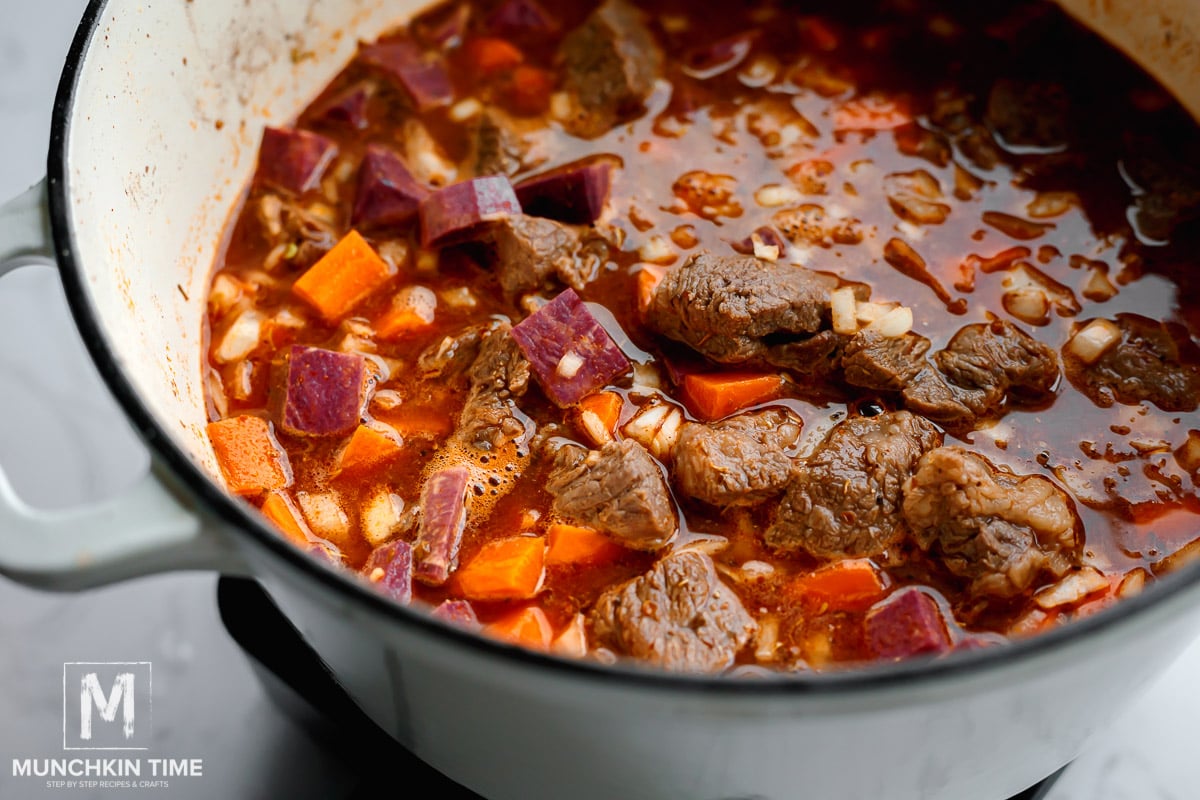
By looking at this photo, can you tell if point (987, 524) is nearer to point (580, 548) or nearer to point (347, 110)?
point (580, 548)

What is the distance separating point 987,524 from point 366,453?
3.42ft

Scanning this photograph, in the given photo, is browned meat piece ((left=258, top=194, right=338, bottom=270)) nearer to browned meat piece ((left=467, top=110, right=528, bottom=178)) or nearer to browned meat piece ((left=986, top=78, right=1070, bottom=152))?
browned meat piece ((left=467, top=110, right=528, bottom=178))

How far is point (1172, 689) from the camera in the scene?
2340mm

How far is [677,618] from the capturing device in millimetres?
1772

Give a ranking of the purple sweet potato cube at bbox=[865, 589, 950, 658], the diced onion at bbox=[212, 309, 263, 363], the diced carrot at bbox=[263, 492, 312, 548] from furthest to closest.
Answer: the diced onion at bbox=[212, 309, 263, 363], the diced carrot at bbox=[263, 492, 312, 548], the purple sweet potato cube at bbox=[865, 589, 950, 658]

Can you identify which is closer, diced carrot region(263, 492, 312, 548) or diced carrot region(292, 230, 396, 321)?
diced carrot region(263, 492, 312, 548)

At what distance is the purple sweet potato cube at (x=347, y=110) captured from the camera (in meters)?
2.56

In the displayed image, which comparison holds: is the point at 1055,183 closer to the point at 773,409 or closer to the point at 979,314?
the point at 979,314

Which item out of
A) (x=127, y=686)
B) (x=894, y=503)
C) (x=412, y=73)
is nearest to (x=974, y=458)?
(x=894, y=503)

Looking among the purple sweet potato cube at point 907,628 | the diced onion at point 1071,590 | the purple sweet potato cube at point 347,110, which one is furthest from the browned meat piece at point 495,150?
the diced onion at point 1071,590

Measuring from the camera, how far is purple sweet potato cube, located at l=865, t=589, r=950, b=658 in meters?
1.75

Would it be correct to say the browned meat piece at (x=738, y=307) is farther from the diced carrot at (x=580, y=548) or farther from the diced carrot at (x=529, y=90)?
the diced carrot at (x=529, y=90)

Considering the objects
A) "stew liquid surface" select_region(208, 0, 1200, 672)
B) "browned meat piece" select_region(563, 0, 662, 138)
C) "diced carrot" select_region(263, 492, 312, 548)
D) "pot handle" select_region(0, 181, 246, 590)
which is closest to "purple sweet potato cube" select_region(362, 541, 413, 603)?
"stew liquid surface" select_region(208, 0, 1200, 672)

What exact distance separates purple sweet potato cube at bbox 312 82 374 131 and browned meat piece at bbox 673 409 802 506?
3.53ft
